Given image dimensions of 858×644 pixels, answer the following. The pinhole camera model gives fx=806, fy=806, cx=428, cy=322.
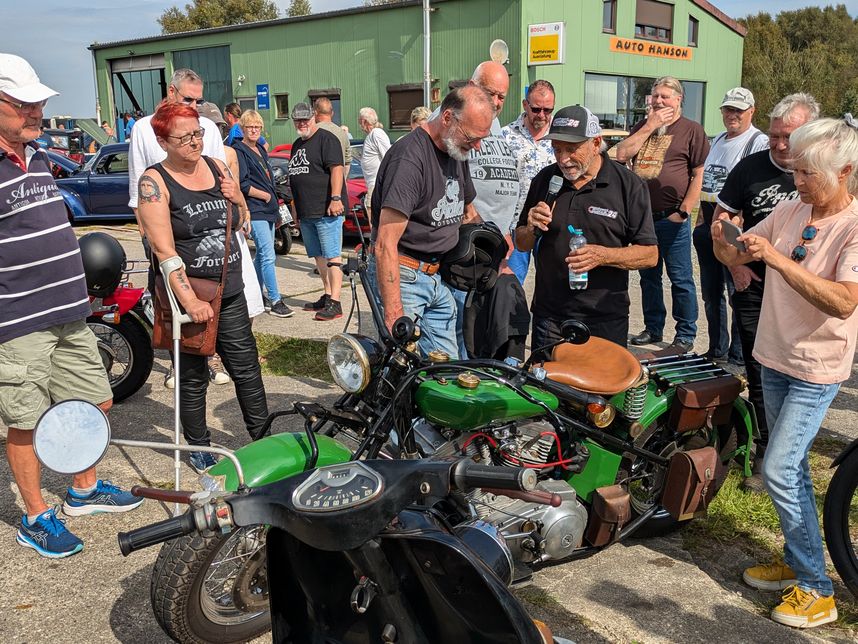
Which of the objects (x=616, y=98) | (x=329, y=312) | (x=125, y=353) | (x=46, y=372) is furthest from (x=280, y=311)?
(x=616, y=98)

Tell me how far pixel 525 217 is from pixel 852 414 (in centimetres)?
254

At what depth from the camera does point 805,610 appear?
296cm

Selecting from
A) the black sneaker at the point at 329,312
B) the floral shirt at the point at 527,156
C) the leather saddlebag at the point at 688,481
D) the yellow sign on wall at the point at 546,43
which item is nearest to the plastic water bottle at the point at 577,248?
the leather saddlebag at the point at 688,481

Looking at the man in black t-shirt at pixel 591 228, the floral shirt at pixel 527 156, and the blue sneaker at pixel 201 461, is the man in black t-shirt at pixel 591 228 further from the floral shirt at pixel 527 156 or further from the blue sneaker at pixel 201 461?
Result: the blue sneaker at pixel 201 461

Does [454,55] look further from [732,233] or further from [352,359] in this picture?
[352,359]

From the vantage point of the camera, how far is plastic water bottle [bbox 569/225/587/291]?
3.71m

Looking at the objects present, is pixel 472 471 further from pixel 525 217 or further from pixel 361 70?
pixel 361 70

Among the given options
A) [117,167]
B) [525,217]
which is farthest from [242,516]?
[117,167]

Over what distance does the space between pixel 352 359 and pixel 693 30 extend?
101ft

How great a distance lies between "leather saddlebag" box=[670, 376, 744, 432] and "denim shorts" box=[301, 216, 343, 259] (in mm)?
4718

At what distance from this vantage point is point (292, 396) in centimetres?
551

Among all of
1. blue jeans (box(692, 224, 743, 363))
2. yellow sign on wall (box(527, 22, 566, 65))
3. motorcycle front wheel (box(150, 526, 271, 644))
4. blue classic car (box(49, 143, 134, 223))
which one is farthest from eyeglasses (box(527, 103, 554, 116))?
yellow sign on wall (box(527, 22, 566, 65))

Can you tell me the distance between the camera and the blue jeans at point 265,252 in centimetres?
741

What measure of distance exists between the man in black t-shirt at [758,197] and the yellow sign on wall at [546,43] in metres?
19.1
